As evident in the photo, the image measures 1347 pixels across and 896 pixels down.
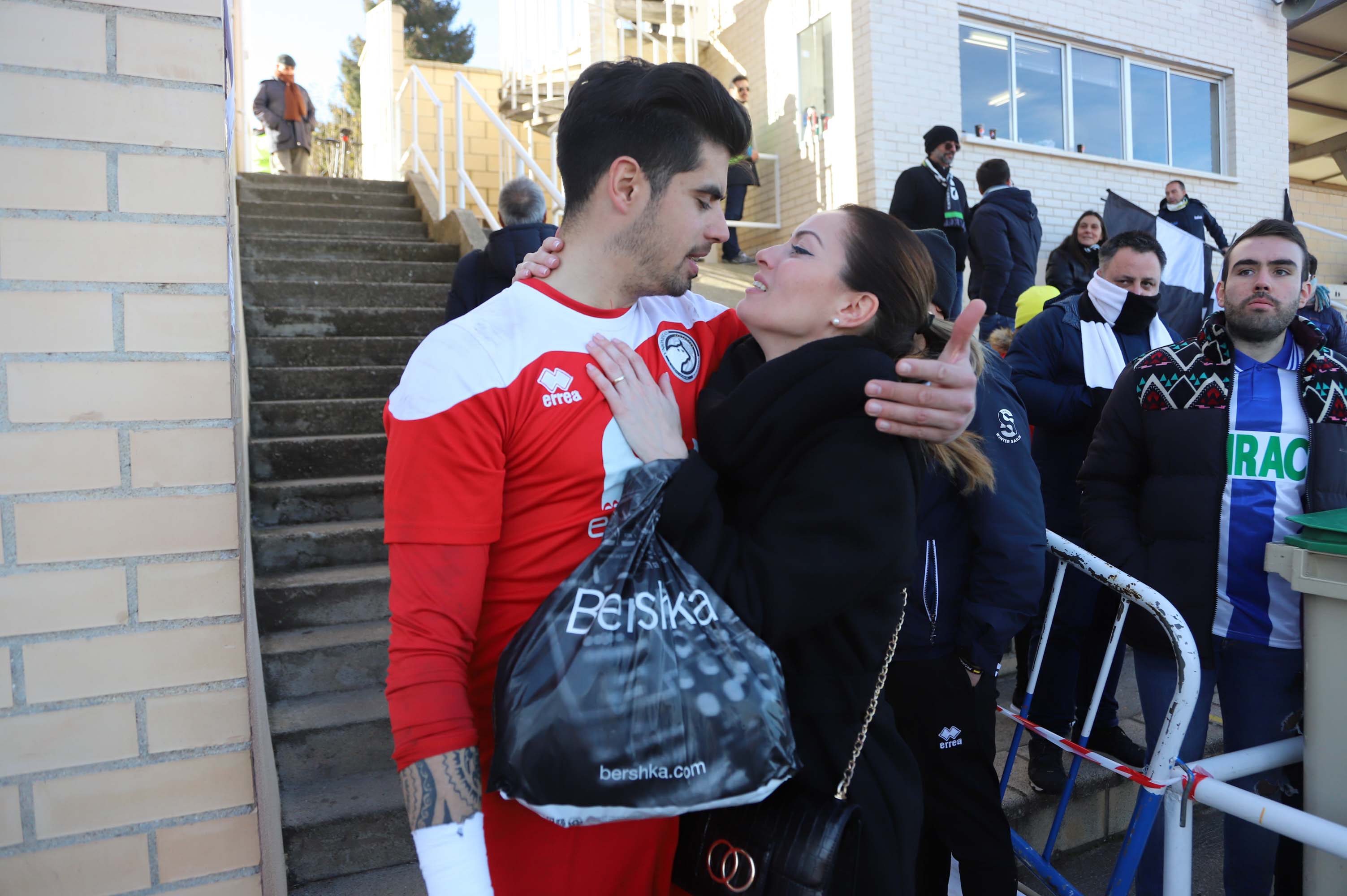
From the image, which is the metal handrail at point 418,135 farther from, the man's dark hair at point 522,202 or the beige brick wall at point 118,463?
the beige brick wall at point 118,463

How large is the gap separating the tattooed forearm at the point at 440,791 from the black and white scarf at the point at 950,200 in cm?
611

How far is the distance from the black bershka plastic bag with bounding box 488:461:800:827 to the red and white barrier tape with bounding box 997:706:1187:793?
1.28m

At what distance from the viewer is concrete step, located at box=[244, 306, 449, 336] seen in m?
5.20

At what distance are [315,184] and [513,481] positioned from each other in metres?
7.34

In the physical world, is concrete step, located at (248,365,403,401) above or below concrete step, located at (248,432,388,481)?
above

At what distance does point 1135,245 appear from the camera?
3.63 metres

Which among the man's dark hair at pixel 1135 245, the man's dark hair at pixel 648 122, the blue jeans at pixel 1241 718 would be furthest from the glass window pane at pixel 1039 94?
the man's dark hair at pixel 648 122

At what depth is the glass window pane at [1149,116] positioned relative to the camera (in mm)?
9984

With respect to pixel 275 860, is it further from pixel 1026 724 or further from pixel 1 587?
pixel 1026 724

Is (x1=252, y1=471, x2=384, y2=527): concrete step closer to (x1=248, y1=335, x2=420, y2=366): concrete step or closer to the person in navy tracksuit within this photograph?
(x1=248, y1=335, x2=420, y2=366): concrete step

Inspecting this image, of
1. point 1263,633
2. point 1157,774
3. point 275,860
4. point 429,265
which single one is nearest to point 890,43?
point 429,265

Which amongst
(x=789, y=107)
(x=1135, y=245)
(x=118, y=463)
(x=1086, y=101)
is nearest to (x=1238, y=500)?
(x=1135, y=245)

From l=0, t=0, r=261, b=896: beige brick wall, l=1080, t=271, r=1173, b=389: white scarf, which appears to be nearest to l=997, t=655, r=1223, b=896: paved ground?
l=1080, t=271, r=1173, b=389: white scarf

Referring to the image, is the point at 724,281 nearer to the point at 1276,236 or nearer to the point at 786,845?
the point at 1276,236
